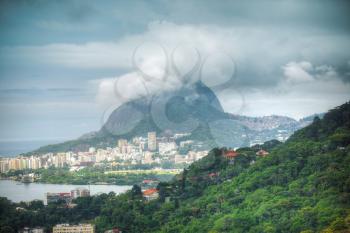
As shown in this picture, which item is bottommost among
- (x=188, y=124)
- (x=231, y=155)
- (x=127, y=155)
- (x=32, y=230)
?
(x=32, y=230)

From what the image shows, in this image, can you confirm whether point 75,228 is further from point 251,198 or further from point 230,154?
point 230,154

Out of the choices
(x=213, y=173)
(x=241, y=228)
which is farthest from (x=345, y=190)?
(x=213, y=173)

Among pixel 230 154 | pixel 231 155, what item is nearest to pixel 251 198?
pixel 231 155

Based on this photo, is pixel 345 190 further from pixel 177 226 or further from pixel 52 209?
pixel 52 209

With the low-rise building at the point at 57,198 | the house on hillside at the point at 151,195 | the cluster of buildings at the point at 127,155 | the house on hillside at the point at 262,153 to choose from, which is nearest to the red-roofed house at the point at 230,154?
the house on hillside at the point at 262,153

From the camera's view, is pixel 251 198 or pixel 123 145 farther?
pixel 123 145

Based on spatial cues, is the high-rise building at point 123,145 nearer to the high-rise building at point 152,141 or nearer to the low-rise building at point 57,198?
the high-rise building at point 152,141
